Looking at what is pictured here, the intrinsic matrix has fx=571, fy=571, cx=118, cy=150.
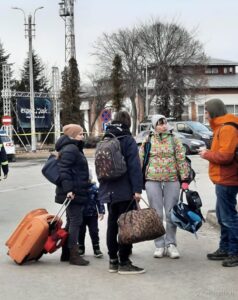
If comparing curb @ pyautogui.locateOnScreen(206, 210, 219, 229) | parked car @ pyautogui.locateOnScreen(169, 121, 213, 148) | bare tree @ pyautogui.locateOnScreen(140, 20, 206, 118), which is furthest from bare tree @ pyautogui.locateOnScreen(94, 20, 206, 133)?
curb @ pyautogui.locateOnScreen(206, 210, 219, 229)

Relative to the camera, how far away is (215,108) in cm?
656

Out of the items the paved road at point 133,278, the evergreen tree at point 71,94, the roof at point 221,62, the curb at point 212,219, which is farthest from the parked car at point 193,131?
the roof at point 221,62

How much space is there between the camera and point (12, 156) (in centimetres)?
3084

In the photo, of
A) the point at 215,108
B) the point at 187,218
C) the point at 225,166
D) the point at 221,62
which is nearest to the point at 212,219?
the point at 187,218

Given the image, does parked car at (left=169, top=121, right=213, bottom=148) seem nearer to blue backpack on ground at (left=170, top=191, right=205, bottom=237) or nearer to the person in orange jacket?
blue backpack on ground at (left=170, top=191, right=205, bottom=237)

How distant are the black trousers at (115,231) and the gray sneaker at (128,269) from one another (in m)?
0.06

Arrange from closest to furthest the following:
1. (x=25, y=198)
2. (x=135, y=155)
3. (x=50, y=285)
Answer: (x=50, y=285)
(x=135, y=155)
(x=25, y=198)

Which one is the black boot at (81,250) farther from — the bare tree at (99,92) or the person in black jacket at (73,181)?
the bare tree at (99,92)

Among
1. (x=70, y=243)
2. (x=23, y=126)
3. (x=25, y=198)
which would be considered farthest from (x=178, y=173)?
(x=23, y=126)

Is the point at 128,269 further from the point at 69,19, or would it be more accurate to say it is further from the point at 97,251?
the point at 69,19

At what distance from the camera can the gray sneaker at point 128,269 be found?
20.6 ft

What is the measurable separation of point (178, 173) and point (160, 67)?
51109 mm

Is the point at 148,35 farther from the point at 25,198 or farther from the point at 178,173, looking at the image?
the point at 178,173

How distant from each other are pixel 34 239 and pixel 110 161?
142cm
